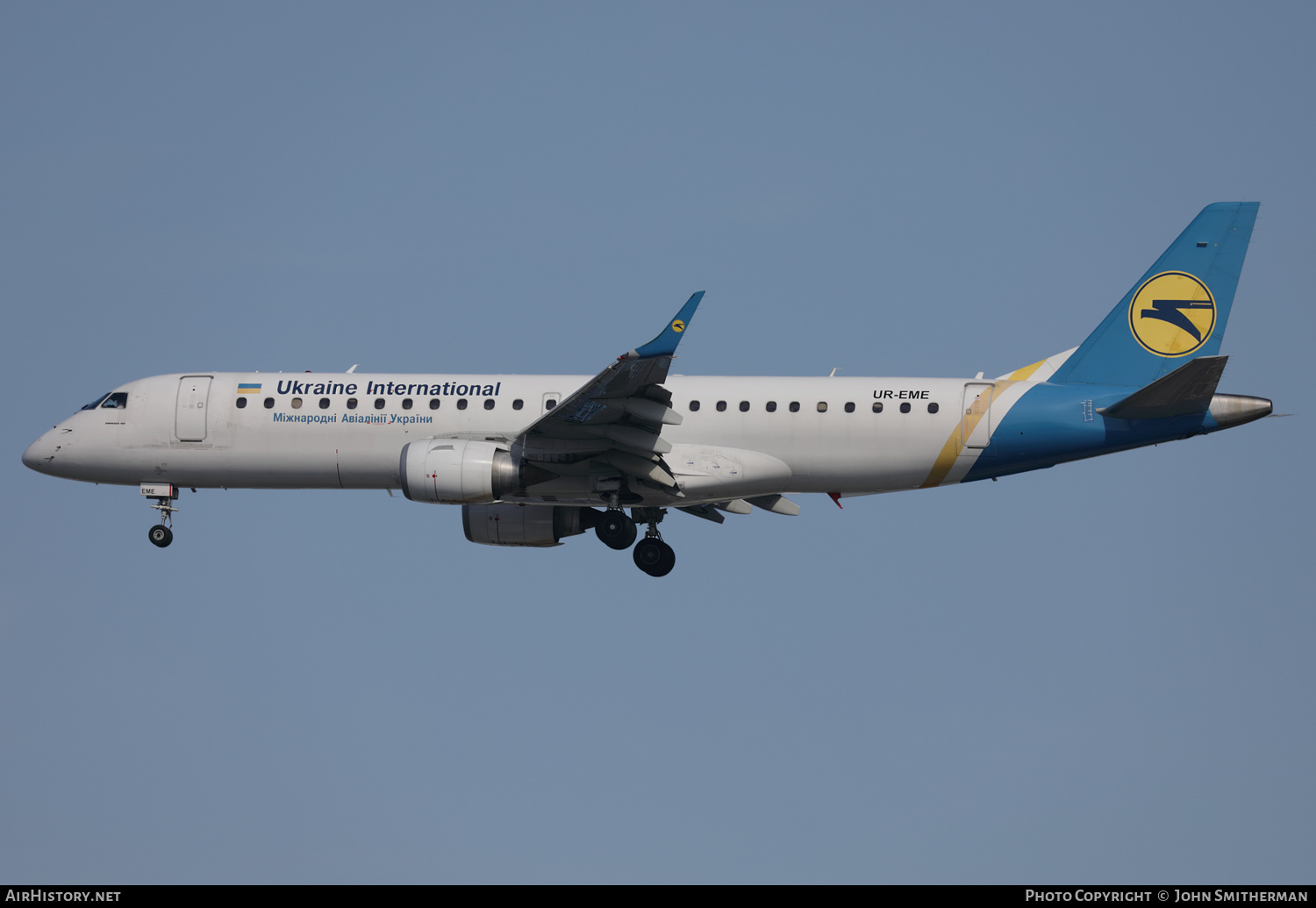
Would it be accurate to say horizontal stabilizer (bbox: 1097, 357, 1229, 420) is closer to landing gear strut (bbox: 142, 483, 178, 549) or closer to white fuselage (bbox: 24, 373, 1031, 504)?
white fuselage (bbox: 24, 373, 1031, 504)

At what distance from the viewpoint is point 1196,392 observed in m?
36.9

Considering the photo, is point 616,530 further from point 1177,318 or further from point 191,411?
point 1177,318

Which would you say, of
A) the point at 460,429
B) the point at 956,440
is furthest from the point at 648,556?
the point at 956,440

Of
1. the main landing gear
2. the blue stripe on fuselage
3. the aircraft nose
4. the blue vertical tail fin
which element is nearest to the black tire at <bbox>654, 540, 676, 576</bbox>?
the main landing gear

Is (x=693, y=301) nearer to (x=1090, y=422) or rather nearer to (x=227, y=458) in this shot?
(x=1090, y=422)

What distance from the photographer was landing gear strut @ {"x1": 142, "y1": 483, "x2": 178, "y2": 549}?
4181cm

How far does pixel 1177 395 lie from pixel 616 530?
1431 cm

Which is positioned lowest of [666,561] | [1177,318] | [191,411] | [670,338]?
[666,561]

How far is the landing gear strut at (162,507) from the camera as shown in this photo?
41812 mm

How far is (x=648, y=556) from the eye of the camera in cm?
4147

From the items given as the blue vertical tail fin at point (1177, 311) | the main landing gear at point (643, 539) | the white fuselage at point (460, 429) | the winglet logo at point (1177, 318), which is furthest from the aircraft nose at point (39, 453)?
the winglet logo at point (1177, 318)

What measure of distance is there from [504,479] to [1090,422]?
14290 millimetres

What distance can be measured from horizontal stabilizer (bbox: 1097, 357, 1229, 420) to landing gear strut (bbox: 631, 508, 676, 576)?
11.6m

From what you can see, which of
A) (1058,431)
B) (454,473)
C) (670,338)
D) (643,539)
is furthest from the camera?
(643,539)
